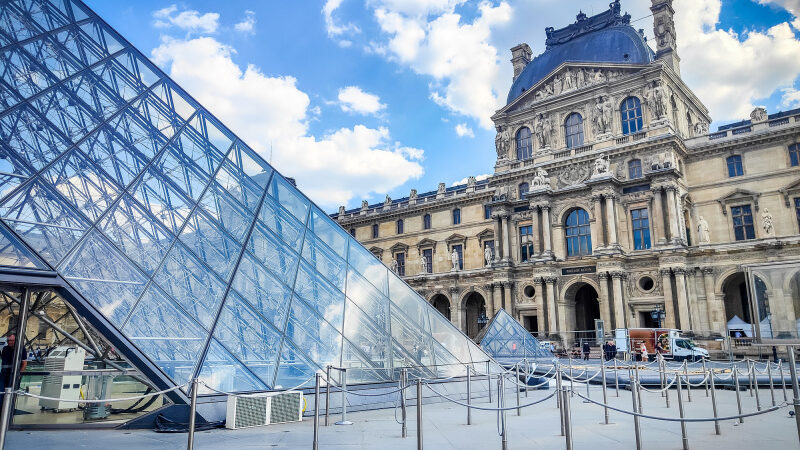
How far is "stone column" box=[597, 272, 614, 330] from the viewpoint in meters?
32.4

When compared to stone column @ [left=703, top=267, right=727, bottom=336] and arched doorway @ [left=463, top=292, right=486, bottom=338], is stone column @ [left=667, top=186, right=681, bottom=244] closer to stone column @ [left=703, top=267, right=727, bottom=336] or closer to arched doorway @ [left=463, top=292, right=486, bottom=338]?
stone column @ [left=703, top=267, right=727, bottom=336]

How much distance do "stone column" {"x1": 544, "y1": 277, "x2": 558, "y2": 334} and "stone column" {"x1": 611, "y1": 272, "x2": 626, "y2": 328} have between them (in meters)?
3.89

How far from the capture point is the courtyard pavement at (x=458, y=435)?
7.25 metres

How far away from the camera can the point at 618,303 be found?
3203 cm

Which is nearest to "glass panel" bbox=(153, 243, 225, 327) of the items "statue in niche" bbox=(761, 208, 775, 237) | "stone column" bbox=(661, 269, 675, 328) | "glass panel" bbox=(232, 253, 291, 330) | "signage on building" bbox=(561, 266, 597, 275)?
"glass panel" bbox=(232, 253, 291, 330)

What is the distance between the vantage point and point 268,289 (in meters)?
10.9

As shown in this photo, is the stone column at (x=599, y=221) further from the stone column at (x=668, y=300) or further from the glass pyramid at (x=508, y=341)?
the glass pyramid at (x=508, y=341)

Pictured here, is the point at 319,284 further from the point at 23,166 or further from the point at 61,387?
the point at 23,166

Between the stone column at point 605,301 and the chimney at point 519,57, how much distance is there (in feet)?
64.4

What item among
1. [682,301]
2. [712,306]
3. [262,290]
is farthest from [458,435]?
[712,306]

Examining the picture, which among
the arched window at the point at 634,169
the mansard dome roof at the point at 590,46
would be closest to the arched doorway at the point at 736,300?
the arched window at the point at 634,169

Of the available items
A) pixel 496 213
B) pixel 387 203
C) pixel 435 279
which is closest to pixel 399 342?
pixel 496 213

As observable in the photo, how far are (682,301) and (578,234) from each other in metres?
7.68

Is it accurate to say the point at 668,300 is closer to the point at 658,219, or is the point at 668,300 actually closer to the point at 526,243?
the point at 658,219
